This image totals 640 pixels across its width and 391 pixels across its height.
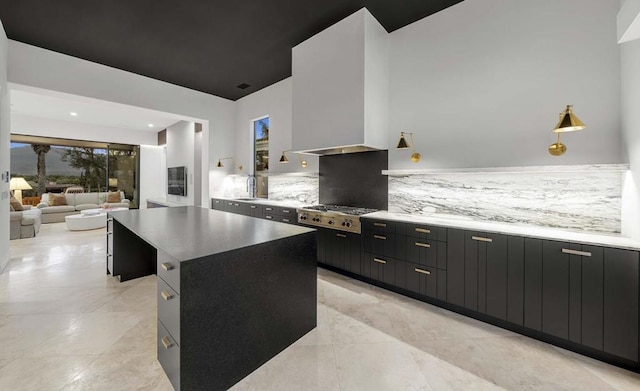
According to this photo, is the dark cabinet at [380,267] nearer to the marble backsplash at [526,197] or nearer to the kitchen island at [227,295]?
the marble backsplash at [526,197]

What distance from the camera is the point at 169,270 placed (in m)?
1.51

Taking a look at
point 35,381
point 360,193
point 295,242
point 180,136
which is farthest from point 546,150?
point 180,136

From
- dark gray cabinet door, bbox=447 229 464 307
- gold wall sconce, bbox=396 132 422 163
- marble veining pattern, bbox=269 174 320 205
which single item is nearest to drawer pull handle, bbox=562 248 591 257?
dark gray cabinet door, bbox=447 229 464 307

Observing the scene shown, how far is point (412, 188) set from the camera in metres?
3.32

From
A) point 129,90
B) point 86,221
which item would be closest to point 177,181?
point 86,221

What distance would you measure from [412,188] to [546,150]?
4.38ft

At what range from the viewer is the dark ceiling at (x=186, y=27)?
113 inches

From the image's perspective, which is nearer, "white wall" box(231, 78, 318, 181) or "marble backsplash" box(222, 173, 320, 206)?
"marble backsplash" box(222, 173, 320, 206)

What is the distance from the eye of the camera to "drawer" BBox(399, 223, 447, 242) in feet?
8.32

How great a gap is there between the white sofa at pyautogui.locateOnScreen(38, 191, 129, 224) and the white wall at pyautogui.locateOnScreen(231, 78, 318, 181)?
5.06 metres

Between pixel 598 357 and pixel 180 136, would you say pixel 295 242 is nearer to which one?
pixel 598 357

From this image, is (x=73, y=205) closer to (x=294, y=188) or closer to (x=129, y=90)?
(x=129, y=90)

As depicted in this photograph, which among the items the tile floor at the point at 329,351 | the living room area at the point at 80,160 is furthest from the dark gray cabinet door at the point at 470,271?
the living room area at the point at 80,160

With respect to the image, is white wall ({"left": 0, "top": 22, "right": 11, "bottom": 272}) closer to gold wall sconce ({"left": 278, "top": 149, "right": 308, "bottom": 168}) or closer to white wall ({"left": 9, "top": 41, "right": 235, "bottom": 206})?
white wall ({"left": 9, "top": 41, "right": 235, "bottom": 206})
